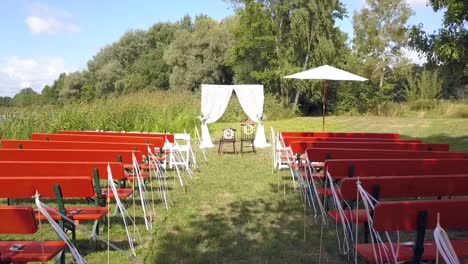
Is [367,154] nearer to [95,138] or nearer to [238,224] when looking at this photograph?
[238,224]

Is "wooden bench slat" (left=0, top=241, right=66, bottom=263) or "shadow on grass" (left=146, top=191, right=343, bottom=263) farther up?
"wooden bench slat" (left=0, top=241, right=66, bottom=263)

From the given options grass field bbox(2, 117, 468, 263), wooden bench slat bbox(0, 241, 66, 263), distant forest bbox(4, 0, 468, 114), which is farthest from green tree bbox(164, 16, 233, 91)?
wooden bench slat bbox(0, 241, 66, 263)

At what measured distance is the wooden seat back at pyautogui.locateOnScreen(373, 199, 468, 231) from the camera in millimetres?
2908

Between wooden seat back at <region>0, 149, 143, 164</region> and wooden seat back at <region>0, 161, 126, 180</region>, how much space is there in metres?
0.86

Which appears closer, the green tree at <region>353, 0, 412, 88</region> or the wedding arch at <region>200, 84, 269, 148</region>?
the wedding arch at <region>200, 84, 269, 148</region>

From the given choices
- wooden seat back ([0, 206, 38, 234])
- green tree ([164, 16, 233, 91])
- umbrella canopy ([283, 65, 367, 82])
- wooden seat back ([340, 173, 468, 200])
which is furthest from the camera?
green tree ([164, 16, 233, 91])

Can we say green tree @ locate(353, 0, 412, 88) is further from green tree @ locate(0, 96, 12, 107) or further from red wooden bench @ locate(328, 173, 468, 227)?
red wooden bench @ locate(328, 173, 468, 227)

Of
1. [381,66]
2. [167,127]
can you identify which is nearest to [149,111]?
[167,127]

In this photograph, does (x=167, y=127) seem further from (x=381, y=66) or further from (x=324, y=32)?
(x=381, y=66)

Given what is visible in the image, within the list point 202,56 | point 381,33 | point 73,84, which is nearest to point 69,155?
point 381,33

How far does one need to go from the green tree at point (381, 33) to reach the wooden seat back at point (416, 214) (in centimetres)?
3180

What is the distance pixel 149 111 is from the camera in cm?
1711

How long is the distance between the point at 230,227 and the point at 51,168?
2.18 metres

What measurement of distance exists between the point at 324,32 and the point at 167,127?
17982 mm
